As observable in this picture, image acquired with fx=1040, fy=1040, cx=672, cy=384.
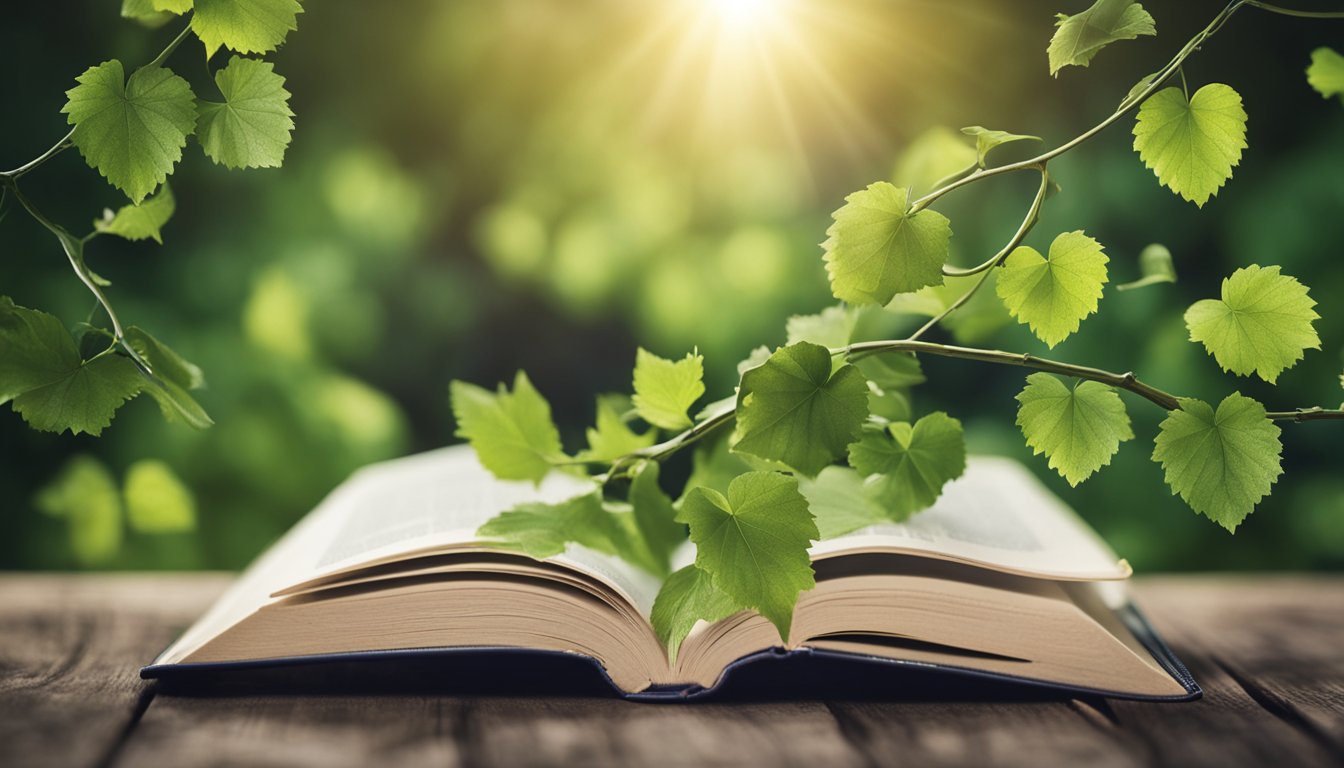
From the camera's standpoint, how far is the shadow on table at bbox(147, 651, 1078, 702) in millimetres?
634

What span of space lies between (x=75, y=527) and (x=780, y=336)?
917 millimetres

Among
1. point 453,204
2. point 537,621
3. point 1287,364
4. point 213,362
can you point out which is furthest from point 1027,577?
point 213,362

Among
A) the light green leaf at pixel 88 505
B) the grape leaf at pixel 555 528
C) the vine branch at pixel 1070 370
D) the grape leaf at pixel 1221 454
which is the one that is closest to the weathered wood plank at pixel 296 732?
the grape leaf at pixel 555 528

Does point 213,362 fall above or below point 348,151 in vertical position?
below

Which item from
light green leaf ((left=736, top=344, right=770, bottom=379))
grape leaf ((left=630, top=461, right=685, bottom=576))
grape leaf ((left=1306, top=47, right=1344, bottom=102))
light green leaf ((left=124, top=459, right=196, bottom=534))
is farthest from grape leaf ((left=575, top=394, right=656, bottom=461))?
light green leaf ((left=124, top=459, right=196, bottom=534))

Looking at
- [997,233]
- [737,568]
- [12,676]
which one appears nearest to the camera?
[737,568]

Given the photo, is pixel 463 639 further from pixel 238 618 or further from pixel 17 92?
pixel 17 92

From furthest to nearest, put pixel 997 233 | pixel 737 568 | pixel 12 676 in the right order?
pixel 997 233 < pixel 12 676 < pixel 737 568

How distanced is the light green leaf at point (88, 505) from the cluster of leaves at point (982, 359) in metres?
0.88

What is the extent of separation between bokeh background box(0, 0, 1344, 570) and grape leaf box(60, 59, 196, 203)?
0.73 meters

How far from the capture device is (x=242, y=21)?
0.57 meters

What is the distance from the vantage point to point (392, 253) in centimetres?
131

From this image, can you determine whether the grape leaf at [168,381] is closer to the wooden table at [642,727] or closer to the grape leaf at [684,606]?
the wooden table at [642,727]

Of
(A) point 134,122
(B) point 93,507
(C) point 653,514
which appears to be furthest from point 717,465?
(B) point 93,507
